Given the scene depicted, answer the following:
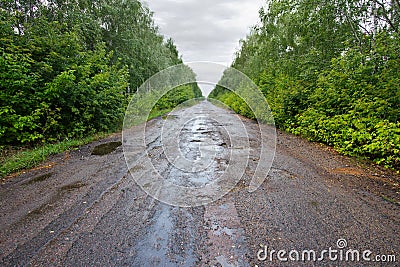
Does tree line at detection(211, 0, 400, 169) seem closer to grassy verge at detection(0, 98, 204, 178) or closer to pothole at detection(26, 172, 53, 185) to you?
pothole at detection(26, 172, 53, 185)

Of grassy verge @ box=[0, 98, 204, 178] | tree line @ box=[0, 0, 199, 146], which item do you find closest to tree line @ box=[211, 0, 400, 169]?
grassy verge @ box=[0, 98, 204, 178]

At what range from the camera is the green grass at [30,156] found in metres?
5.03

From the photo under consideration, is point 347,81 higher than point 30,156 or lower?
higher

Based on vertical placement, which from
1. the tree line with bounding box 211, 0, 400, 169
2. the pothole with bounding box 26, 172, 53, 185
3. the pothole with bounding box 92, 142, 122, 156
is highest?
the tree line with bounding box 211, 0, 400, 169

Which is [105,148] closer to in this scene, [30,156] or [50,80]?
[30,156]

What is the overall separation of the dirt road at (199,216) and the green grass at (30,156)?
46cm

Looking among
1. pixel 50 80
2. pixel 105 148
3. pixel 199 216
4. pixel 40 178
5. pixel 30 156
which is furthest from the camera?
pixel 50 80

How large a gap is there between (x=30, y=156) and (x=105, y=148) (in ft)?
6.19

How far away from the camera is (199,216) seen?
2910 mm

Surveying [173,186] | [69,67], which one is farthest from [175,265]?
[69,67]

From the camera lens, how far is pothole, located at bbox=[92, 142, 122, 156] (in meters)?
6.46

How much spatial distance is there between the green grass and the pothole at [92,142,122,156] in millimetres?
792

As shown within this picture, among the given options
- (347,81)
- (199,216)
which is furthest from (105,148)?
(347,81)

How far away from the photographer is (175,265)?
206 cm
